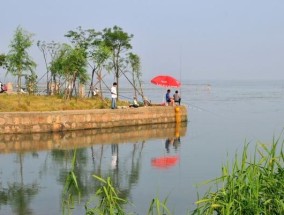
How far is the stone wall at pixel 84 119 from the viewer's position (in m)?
24.1

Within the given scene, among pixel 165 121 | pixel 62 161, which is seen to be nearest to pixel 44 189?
pixel 62 161

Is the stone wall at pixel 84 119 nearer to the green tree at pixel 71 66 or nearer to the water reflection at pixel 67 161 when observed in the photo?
the water reflection at pixel 67 161

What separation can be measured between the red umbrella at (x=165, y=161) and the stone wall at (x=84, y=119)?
7.64 m

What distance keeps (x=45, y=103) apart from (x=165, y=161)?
11703 millimetres

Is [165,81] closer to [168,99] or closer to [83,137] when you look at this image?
[168,99]

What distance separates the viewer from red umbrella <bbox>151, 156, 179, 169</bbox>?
58.2ft

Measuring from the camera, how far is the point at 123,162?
727 inches

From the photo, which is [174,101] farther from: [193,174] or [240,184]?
[240,184]

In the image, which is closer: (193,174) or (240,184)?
(240,184)

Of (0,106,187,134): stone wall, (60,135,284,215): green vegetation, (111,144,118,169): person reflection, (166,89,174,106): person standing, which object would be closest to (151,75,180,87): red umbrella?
(166,89,174,106): person standing

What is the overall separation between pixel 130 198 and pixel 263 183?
19.4ft

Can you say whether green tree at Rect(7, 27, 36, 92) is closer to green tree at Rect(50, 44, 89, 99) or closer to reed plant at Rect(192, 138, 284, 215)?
green tree at Rect(50, 44, 89, 99)

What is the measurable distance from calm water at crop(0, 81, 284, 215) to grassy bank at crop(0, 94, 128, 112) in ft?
9.35

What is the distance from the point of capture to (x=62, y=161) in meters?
18.4
